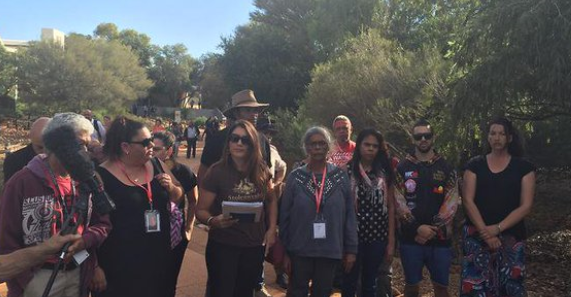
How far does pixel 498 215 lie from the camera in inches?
146

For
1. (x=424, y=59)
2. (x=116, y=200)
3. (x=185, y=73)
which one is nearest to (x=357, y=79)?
(x=424, y=59)

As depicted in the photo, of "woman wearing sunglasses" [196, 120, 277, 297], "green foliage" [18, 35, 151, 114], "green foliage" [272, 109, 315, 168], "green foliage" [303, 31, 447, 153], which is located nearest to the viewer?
"woman wearing sunglasses" [196, 120, 277, 297]

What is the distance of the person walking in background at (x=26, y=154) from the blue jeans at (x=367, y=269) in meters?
2.72

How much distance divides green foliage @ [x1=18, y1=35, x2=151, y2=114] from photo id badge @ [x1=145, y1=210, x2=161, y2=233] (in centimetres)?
3746

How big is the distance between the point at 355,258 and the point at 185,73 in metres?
59.3

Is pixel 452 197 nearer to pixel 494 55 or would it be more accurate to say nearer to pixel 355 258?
pixel 355 258


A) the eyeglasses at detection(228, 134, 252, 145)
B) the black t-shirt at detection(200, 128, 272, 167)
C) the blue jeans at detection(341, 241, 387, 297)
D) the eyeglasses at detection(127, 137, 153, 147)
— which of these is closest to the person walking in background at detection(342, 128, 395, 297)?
the blue jeans at detection(341, 241, 387, 297)

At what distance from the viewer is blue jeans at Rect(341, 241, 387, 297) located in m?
3.94

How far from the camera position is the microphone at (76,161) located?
2.35 meters

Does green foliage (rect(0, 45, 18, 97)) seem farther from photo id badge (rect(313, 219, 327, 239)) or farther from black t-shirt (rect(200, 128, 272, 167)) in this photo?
photo id badge (rect(313, 219, 327, 239))

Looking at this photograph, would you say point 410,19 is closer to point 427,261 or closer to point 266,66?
point 266,66

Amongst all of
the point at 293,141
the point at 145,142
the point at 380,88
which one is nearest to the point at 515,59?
the point at 145,142

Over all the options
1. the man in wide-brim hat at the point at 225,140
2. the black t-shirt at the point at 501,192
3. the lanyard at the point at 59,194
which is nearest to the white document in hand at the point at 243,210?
the man in wide-brim hat at the point at 225,140

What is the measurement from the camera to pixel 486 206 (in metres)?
3.75
